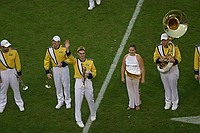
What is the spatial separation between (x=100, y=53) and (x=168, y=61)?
12.7 ft

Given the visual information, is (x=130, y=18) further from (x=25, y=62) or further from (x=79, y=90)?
(x=79, y=90)

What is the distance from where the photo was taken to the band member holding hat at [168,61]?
13367mm

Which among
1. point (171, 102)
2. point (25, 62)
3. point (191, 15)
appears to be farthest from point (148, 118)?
point (191, 15)

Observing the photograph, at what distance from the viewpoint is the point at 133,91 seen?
14.0 meters

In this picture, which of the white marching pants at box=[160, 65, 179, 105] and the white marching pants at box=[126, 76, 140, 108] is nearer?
the white marching pants at box=[160, 65, 179, 105]

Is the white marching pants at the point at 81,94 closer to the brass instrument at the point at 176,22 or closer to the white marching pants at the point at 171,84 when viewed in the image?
the white marching pants at the point at 171,84

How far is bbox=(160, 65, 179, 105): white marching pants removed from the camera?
44.7 ft

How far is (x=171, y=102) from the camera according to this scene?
14.2m

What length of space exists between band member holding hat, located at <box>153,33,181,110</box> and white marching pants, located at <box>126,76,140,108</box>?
0.66 metres

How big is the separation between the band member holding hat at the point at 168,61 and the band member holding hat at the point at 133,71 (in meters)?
0.40

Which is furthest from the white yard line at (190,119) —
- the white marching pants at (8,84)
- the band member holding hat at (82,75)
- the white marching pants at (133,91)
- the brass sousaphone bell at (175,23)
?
the white marching pants at (8,84)

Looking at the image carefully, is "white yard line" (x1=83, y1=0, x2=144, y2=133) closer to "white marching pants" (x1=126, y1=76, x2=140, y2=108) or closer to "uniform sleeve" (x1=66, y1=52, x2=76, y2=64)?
"white marching pants" (x1=126, y1=76, x2=140, y2=108)

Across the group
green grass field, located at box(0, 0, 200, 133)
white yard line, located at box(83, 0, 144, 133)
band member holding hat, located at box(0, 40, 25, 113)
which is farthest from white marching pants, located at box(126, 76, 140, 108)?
band member holding hat, located at box(0, 40, 25, 113)

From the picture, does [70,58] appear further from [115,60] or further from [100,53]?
[100,53]
